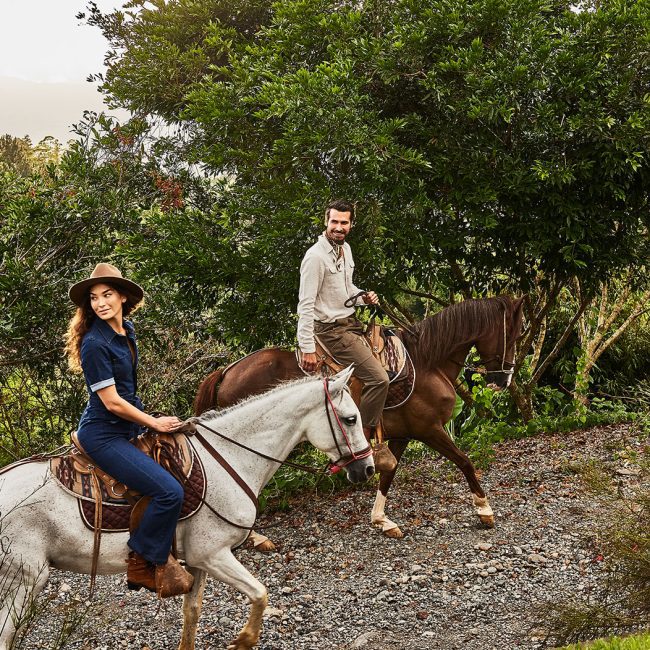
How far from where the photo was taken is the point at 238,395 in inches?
263

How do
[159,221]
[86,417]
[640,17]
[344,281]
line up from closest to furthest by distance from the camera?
[86,417]
[344,281]
[640,17]
[159,221]

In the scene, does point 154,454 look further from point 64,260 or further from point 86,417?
point 64,260

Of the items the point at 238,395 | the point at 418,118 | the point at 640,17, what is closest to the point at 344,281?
the point at 238,395

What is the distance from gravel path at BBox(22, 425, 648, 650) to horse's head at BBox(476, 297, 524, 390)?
1.22 metres

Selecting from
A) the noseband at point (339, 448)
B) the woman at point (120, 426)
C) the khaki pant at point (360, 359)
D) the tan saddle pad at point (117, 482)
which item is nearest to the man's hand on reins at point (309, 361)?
the khaki pant at point (360, 359)

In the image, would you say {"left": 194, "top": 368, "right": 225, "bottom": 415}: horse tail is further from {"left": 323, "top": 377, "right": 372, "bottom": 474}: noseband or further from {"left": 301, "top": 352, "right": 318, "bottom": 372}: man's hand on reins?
{"left": 323, "top": 377, "right": 372, "bottom": 474}: noseband

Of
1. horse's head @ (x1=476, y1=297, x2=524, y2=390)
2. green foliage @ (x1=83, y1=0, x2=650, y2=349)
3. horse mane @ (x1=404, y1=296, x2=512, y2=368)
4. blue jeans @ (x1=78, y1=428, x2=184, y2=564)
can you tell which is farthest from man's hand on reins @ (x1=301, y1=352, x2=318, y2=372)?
blue jeans @ (x1=78, y1=428, x2=184, y2=564)

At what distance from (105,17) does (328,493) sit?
7212mm

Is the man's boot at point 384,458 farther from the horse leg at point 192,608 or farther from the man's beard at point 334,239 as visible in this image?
the horse leg at point 192,608

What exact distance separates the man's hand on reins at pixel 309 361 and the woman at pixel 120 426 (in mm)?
2305

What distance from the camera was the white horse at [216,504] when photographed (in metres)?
3.88

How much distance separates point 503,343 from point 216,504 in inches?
145

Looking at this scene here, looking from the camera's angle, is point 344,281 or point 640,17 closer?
point 344,281

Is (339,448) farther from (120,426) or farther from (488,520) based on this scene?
(488,520)
